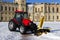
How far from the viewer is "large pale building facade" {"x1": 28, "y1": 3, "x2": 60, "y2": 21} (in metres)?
77.4

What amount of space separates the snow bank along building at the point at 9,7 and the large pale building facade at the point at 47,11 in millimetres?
4744

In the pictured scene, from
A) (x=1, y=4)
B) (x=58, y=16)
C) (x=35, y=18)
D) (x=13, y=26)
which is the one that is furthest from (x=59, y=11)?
(x=13, y=26)

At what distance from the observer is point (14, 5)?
7719cm

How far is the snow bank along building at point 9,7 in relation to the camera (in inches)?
2874

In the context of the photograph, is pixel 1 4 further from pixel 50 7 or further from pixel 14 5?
pixel 50 7

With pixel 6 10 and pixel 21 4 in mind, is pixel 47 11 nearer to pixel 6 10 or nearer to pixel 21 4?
pixel 21 4

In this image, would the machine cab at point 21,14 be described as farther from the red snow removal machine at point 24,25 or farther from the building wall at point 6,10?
the building wall at point 6,10

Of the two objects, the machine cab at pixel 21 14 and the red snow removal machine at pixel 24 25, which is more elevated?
the machine cab at pixel 21 14

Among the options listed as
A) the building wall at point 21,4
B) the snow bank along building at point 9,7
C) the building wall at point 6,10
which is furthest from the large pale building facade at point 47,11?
the building wall at point 6,10

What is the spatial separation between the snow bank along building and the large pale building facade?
4.74m

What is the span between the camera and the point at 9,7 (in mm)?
76562

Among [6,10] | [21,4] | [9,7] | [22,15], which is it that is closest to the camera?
[22,15]

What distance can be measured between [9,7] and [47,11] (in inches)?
520

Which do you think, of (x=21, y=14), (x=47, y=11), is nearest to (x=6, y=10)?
(x=47, y=11)
